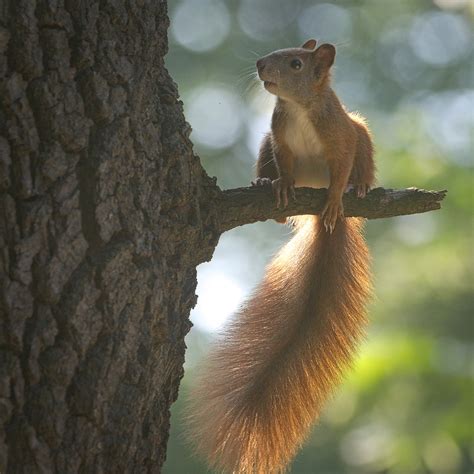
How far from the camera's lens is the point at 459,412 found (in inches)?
205

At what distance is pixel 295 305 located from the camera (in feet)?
8.88

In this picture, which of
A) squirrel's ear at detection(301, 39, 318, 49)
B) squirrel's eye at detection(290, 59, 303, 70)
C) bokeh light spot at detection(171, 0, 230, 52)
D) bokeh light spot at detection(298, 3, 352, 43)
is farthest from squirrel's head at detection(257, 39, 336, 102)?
bokeh light spot at detection(171, 0, 230, 52)

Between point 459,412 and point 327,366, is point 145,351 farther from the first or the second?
point 459,412

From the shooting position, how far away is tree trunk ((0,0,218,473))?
1.72 meters

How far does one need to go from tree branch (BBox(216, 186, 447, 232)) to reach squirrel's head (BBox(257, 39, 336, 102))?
67 centimetres

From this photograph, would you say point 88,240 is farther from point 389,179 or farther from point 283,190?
point 389,179

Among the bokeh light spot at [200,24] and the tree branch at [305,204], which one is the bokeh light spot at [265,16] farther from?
the tree branch at [305,204]

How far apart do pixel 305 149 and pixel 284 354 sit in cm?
90

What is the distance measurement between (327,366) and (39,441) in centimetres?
108

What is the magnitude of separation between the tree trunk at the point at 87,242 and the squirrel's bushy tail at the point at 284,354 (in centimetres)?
28

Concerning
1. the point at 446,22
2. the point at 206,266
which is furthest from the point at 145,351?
the point at 446,22

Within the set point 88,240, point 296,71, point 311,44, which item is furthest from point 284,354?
point 311,44

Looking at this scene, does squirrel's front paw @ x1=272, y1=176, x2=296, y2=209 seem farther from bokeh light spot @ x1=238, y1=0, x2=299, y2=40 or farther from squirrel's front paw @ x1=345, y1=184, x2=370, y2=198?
bokeh light spot @ x1=238, y1=0, x2=299, y2=40

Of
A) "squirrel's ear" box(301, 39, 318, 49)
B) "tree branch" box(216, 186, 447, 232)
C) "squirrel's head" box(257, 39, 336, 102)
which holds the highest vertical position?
"squirrel's ear" box(301, 39, 318, 49)
